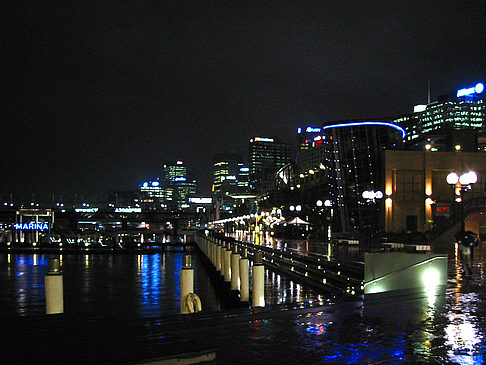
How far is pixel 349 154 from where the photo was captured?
69.0 meters

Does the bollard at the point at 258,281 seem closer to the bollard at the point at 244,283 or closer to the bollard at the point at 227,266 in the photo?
the bollard at the point at 244,283

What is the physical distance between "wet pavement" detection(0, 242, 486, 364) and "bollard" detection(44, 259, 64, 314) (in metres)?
1.06

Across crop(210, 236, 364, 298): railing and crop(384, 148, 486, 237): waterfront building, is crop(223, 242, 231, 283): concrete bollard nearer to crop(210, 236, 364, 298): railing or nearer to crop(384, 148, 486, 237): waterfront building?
crop(210, 236, 364, 298): railing

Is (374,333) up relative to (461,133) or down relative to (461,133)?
down

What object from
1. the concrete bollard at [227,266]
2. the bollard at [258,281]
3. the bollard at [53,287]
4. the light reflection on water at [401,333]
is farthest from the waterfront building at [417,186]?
the bollard at [53,287]

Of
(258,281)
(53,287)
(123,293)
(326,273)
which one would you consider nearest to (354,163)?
(326,273)

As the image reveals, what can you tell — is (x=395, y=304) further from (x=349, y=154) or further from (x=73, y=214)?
(x=73, y=214)

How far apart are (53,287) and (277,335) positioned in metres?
3.59

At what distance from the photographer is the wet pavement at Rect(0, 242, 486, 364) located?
4004 mm

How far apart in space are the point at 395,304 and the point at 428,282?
2.53m

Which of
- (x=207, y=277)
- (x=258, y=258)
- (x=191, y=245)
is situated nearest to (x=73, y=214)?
(x=191, y=245)

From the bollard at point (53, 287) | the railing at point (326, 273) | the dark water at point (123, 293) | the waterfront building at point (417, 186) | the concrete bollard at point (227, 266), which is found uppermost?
the waterfront building at point (417, 186)

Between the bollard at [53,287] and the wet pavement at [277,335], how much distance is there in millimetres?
1063

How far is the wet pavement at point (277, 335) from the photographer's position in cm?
400
